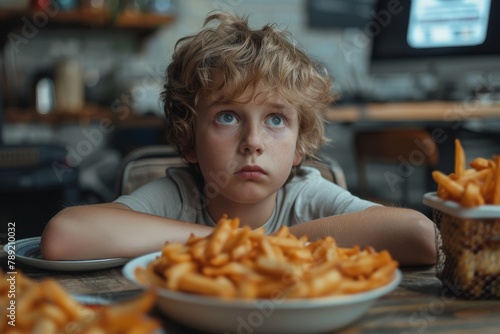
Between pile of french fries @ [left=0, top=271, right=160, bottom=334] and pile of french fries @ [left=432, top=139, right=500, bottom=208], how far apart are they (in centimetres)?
42

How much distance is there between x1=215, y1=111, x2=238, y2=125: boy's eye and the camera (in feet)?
4.09

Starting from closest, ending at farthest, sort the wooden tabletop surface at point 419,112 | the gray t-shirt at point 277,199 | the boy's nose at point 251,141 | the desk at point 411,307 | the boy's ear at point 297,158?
the desk at point 411,307
the boy's nose at point 251,141
the gray t-shirt at point 277,199
the boy's ear at point 297,158
the wooden tabletop surface at point 419,112

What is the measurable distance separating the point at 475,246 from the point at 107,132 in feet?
10.4

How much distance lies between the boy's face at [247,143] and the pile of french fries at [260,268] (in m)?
0.44

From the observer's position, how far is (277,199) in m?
1.48

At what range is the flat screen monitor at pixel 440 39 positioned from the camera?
3.39 m

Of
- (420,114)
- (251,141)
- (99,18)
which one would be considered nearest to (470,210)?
(251,141)

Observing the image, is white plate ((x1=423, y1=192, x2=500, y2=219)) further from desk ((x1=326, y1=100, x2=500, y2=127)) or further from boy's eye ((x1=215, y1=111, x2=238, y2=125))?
desk ((x1=326, y1=100, x2=500, y2=127))

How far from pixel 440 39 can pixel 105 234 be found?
9.52 feet

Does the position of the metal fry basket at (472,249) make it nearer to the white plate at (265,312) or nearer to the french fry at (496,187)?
the french fry at (496,187)

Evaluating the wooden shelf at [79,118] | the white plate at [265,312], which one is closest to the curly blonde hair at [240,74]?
the white plate at [265,312]

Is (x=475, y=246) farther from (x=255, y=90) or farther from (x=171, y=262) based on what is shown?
(x=255, y=90)

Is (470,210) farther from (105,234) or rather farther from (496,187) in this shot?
(105,234)

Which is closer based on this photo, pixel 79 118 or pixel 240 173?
pixel 240 173
